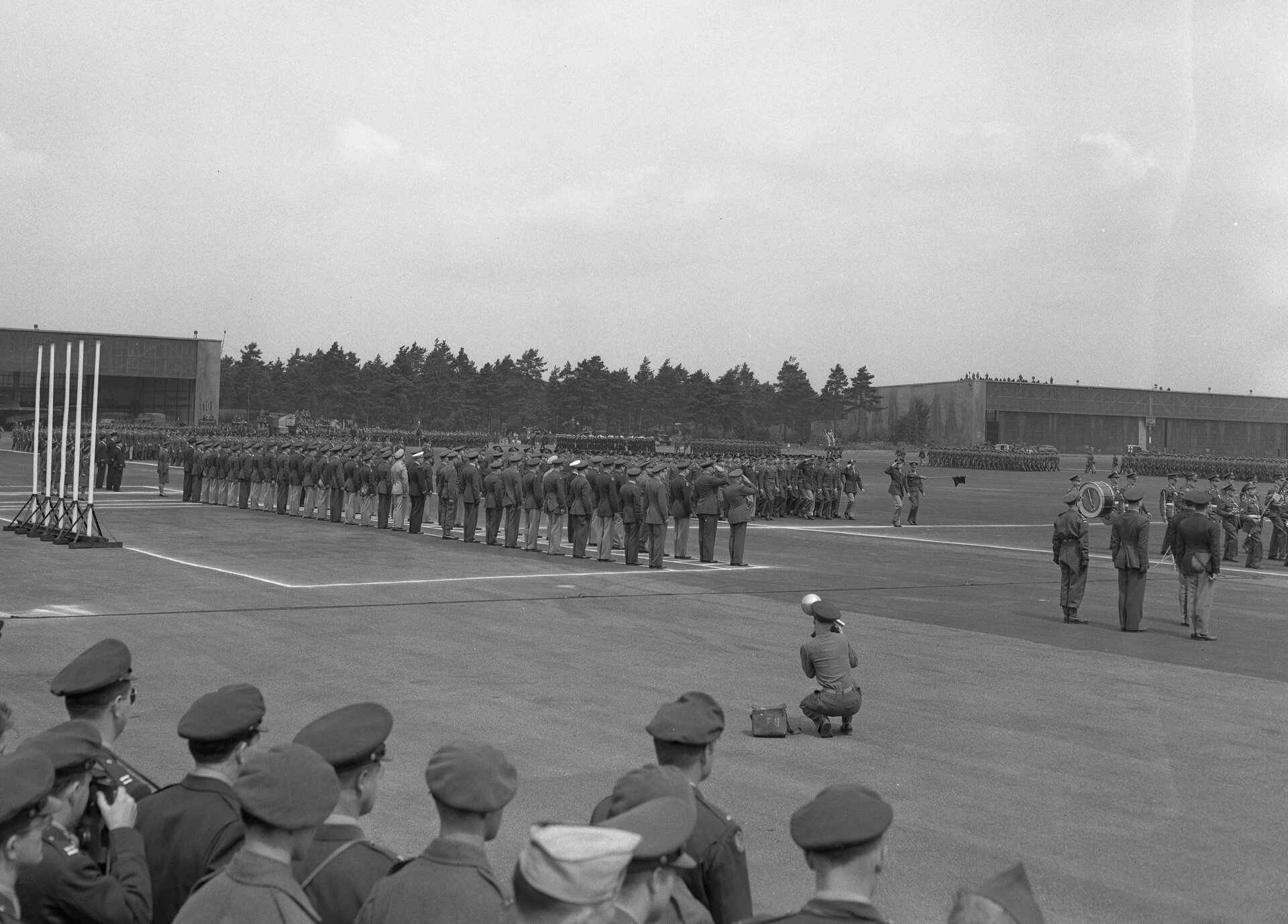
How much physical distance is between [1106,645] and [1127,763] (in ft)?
18.1

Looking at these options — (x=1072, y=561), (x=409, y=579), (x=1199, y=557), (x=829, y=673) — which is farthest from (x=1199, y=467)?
(x=829, y=673)

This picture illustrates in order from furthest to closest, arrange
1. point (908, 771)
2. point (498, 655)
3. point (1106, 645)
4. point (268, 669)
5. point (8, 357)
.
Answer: point (8, 357) → point (1106, 645) → point (498, 655) → point (268, 669) → point (908, 771)

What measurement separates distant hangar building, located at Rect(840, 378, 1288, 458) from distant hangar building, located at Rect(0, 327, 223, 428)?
54.4 metres

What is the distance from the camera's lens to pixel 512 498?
76.3 feet

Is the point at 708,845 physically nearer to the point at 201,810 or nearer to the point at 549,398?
the point at 201,810

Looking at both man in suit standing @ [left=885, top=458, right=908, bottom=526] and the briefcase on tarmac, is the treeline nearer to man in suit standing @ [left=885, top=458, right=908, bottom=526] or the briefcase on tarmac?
man in suit standing @ [left=885, top=458, right=908, bottom=526]

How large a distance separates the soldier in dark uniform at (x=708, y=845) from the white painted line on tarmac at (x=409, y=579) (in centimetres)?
1301

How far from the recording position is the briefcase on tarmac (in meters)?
8.93

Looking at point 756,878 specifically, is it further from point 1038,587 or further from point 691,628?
point 1038,587

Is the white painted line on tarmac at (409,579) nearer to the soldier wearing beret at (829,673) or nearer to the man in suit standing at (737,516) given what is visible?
the man in suit standing at (737,516)

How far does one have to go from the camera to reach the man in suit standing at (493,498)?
23.5 m

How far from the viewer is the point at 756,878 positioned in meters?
6.04

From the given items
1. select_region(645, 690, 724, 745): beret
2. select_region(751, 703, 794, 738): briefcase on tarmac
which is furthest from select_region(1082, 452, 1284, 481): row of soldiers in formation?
select_region(645, 690, 724, 745): beret

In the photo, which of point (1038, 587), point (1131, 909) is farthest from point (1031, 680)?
point (1038, 587)
